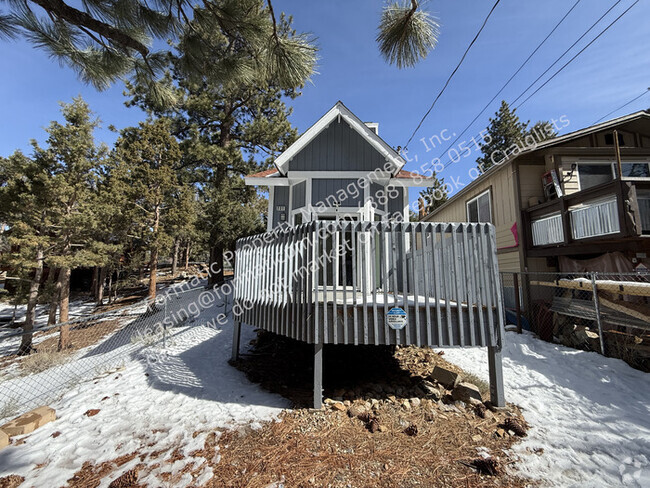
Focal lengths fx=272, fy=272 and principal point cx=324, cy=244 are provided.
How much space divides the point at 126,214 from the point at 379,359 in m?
12.8

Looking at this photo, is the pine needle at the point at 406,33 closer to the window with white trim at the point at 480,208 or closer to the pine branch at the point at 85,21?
the pine branch at the point at 85,21

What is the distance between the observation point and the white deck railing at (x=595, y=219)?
635 centimetres

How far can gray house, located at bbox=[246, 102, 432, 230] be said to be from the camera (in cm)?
732

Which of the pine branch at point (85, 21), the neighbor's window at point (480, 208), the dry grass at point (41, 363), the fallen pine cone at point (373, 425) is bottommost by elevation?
the dry grass at point (41, 363)

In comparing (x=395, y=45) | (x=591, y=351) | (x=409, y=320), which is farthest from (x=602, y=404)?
(x=395, y=45)

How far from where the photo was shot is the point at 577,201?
7207 millimetres

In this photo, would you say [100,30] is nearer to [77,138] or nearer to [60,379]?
[60,379]

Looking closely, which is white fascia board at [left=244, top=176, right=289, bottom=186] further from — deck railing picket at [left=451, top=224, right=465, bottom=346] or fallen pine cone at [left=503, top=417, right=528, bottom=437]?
fallen pine cone at [left=503, top=417, right=528, bottom=437]

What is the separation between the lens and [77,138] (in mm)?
10883

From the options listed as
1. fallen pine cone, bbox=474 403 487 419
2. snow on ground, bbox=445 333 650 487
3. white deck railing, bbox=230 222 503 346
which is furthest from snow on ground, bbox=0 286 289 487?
snow on ground, bbox=445 333 650 487

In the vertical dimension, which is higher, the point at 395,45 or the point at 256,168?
the point at 256,168

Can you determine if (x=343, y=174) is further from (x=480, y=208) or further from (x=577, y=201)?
(x=480, y=208)

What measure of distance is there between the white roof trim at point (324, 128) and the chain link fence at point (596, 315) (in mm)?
5063

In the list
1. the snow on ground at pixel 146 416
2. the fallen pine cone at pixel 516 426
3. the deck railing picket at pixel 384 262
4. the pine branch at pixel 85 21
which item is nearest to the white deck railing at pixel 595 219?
the fallen pine cone at pixel 516 426
